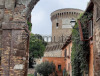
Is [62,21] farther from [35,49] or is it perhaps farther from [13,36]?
[13,36]

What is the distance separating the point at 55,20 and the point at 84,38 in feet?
117

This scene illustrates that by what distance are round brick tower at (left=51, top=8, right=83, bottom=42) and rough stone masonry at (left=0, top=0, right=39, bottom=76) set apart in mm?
38979

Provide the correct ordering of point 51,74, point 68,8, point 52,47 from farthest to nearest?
point 68,8, point 52,47, point 51,74

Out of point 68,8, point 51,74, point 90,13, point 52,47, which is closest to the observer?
point 90,13

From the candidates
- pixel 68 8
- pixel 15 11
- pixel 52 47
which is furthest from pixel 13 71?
pixel 68 8

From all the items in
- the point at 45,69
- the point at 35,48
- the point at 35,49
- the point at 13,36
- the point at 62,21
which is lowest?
the point at 45,69

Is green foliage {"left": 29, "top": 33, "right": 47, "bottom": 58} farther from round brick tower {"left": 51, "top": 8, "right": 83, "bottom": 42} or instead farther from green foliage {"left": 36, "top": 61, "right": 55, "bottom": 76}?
round brick tower {"left": 51, "top": 8, "right": 83, "bottom": 42}

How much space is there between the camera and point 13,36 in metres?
6.26

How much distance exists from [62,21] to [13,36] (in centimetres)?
4030

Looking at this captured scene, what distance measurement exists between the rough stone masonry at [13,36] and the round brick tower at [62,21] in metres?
39.0

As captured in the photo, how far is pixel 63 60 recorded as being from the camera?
84.5 ft

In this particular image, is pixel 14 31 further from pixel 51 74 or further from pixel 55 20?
pixel 55 20

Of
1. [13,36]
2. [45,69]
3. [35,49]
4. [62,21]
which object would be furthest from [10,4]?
[62,21]

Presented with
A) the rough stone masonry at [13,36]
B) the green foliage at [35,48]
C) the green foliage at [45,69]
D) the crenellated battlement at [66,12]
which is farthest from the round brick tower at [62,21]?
the rough stone masonry at [13,36]
